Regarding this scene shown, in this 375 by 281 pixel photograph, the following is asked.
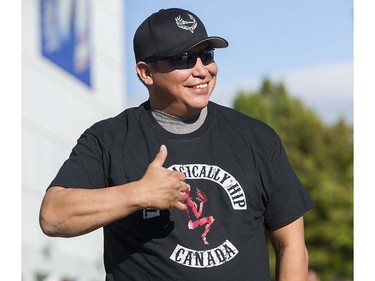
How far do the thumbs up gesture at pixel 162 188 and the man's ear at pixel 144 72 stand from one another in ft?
2.20

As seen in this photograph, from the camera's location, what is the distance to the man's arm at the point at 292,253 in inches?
173

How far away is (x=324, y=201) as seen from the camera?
38281mm

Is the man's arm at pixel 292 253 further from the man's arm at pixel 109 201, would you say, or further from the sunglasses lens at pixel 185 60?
the sunglasses lens at pixel 185 60

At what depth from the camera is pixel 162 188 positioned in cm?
389

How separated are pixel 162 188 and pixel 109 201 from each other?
0.23m

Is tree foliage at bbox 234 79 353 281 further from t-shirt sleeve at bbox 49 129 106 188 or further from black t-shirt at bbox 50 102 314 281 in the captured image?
t-shirt sleeve at bbox 49 129 106 188

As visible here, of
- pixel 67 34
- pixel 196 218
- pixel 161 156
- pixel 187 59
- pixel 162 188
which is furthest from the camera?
pixel 67 34

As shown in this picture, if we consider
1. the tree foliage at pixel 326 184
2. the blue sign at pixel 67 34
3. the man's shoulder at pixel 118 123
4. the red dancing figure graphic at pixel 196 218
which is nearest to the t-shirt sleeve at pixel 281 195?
the red dancing figure graphic at pixel 196 218

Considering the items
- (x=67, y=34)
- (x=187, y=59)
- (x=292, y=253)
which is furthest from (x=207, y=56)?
(x=67, y=34)

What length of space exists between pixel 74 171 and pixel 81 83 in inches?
1172

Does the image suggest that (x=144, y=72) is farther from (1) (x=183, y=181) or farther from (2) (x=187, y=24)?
(1) (x=183, y=181)

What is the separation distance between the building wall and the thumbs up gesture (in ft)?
66.3
